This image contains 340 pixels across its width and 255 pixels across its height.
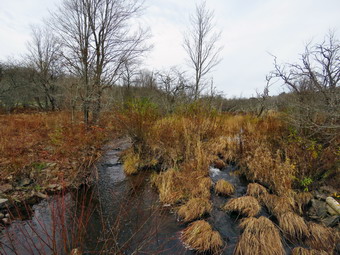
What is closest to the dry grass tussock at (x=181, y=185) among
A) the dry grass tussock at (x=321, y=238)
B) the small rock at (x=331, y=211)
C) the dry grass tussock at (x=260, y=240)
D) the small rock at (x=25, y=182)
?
the dry grass tussock at (x=260, y=240)

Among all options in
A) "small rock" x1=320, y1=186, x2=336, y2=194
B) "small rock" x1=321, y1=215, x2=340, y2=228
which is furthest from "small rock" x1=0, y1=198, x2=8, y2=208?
"small rock" x1=320, y1=186, x2=336, y2=194

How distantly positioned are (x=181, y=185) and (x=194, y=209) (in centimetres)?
79

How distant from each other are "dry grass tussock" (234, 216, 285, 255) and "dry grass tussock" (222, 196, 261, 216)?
1.38ft

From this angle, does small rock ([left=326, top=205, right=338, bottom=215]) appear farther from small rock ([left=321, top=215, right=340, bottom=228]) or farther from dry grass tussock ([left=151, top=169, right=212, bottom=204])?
dry grass tussock ([left=151, top=169, right=212, bottom=204])

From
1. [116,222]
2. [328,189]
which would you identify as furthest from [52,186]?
[328,189]

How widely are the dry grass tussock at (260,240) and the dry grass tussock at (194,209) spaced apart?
Answer: 75 centimetres

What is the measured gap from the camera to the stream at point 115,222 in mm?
2311

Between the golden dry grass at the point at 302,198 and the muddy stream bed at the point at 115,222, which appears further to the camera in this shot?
the golden dry grass at the point at 302,198

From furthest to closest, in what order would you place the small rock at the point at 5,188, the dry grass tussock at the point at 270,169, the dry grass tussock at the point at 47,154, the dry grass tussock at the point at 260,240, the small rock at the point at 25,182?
the dry grass tussock at the point at 47,154, the small rock at the point at 25,182, the dry grass tussock at the point at 270,169, the small rock at the point at 5,188, the dry grass tussock at the point at 260,240

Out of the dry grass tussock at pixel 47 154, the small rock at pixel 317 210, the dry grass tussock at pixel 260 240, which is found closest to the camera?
the dry grass tussock at pixel 260 240

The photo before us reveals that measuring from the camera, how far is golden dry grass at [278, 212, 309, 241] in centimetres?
274

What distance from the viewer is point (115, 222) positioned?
6.33 ft

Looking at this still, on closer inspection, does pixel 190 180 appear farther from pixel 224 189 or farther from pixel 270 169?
pixel 270 169

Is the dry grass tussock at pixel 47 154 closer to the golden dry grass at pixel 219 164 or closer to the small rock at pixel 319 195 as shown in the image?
the golden dry grass at pixel 219 164
